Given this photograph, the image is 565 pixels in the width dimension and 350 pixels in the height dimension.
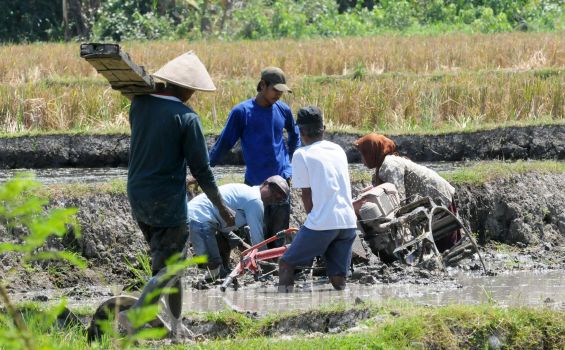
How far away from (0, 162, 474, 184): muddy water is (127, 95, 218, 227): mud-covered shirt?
304 inches

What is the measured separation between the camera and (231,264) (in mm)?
10359

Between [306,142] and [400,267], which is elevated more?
[306,142]

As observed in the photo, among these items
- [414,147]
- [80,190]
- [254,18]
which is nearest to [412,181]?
[80,190]

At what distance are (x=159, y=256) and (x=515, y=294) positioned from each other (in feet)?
9.98

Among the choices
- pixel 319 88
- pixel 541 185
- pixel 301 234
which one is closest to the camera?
pixel 301 234

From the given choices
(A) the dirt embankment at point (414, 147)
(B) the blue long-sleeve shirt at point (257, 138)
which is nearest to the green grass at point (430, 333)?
(B) the blue long-sleeve shirt at point (257, 138)

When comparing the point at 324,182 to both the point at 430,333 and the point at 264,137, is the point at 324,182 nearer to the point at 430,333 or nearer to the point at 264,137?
the point at 264,137

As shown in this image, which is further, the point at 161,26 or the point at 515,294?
the point at 161,26

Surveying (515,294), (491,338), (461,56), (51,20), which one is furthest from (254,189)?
(51,20)

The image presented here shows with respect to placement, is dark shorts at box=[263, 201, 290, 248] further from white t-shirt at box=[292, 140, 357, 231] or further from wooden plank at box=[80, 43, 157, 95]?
wooden plank at box=[80, 43, 157, 95]

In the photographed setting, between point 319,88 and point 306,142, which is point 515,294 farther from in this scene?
point 319,88

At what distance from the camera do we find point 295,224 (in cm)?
1128

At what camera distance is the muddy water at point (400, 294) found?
8.32m

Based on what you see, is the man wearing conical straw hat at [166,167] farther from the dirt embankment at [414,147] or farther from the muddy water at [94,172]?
the dirt embankment at [414,147]
